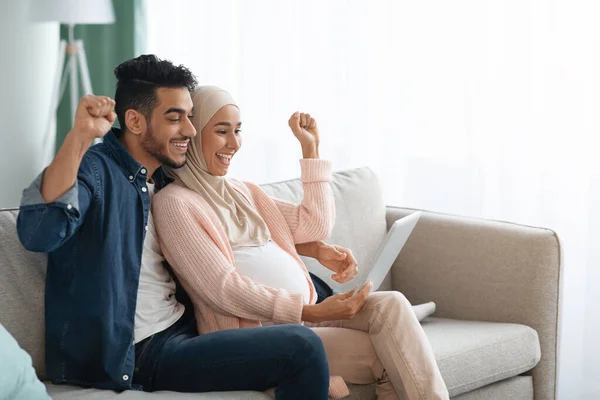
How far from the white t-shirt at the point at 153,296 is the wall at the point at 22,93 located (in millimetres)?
2315

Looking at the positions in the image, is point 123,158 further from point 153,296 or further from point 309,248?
point 309,248

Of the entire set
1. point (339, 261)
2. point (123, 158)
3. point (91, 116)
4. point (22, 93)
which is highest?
point (91, 116)

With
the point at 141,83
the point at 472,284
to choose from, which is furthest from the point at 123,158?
the point at 472,284

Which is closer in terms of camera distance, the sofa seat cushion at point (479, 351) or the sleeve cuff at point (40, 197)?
the sleeve cuff at point (40, 197)

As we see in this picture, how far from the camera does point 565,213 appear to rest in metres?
3.29

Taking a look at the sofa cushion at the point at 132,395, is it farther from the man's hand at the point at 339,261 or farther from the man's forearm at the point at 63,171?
the man's hand at the point at 339,261

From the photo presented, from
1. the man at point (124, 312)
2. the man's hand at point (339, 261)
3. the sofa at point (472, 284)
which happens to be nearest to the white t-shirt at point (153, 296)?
the man at point (124, 312)

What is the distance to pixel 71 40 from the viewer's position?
423cm

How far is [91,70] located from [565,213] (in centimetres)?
239

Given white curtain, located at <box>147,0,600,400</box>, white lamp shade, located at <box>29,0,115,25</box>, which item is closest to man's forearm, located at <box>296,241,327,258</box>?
white curtain, located at <box>147,0,600,400</box>

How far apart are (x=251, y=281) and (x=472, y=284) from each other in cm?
96

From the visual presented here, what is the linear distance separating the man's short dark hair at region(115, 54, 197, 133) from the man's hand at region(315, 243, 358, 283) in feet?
2.14

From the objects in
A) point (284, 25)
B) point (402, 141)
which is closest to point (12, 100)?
point (284, 25)

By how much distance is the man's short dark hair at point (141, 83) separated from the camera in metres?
2.17
